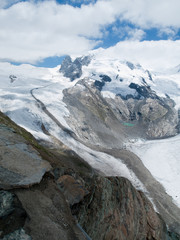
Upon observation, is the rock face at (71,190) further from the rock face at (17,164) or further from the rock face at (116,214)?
the rock face at (17,164)

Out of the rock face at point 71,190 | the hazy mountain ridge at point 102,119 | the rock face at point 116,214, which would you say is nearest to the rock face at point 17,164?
the rock face at point 71,190

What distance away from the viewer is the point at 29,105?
217 ft

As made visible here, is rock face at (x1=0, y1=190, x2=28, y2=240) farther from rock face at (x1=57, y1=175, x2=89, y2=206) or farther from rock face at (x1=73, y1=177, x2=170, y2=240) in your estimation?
rock face at (x1=73, y1=177, x2=170, y2=240)

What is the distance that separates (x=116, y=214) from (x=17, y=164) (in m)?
7.26

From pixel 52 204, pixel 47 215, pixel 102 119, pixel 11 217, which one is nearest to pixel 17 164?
pixel 52 204

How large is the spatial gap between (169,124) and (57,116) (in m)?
73.7

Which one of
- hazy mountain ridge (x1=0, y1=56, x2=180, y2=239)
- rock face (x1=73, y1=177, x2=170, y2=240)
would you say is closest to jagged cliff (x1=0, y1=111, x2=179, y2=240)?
rock face (x1=73, y1=177, x2=170, y2=240)

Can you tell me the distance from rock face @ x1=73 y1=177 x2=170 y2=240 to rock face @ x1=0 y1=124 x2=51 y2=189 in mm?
3576

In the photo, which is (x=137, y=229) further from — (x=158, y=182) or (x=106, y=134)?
(x=106, y=134)

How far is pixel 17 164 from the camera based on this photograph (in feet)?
19.6

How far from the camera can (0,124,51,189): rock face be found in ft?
16.9

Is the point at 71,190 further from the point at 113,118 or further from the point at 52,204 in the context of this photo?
the point at 113,118

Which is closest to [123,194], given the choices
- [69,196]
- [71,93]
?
[69,196]

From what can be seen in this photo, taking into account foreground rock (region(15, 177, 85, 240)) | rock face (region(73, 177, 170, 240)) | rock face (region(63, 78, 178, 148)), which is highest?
foreground rock (region(15, 177, 85, 240))
